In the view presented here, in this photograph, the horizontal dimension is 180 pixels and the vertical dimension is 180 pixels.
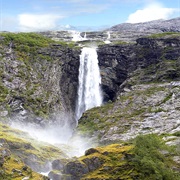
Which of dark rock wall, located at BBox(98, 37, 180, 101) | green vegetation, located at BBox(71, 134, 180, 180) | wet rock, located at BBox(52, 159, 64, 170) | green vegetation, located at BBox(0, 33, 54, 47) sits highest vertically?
green vegetation, located at BBox(0, 33, 54, 47)

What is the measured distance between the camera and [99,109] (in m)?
109

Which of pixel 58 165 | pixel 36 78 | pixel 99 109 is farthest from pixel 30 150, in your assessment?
pixel 36 78

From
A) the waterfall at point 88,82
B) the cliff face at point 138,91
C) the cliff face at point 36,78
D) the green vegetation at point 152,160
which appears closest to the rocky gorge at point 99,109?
the cliff face at point 36,78

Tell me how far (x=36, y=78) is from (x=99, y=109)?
28336mm

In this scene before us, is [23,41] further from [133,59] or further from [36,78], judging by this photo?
[133,59]

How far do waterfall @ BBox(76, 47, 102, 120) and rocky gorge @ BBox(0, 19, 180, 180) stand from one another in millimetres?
2211

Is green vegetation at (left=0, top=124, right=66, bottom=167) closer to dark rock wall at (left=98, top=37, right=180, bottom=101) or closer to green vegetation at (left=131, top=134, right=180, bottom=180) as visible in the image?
green vegetation at (left=131, top=134, right=180, bottom=180)

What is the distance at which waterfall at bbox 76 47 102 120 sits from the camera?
127 m

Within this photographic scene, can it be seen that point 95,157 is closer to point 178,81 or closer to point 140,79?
point 178,81

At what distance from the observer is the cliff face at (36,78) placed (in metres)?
109

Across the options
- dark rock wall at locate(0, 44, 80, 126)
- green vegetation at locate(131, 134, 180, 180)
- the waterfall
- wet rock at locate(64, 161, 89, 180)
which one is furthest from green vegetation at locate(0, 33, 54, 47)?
green vegetation at locate(131, 134, 180, 180)

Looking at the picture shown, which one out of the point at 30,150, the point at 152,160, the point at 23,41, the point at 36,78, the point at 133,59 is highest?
the point at 23,41

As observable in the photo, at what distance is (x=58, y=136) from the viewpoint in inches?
4321

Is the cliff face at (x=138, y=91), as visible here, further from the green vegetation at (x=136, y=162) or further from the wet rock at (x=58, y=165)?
the green vegetation at (x=136, y=162)
